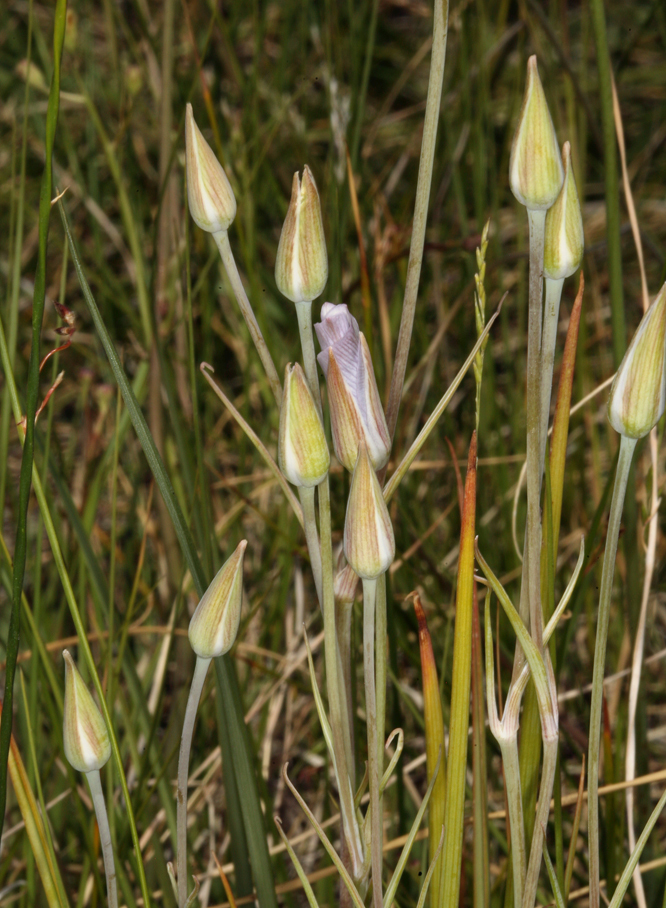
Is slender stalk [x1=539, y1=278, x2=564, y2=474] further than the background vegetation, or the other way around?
the background vegetation

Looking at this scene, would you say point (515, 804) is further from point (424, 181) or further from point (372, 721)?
point (424, 181)

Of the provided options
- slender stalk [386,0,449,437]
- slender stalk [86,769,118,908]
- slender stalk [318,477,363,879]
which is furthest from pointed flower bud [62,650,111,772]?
slender stalk [386,0,449,437]

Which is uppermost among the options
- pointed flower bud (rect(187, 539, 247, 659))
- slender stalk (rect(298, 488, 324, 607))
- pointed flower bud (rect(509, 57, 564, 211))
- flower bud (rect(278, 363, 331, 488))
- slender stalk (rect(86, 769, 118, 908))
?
pointed flower bud (rect(509, 57, 564, 211))

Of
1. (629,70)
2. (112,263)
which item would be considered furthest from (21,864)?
(629,70)

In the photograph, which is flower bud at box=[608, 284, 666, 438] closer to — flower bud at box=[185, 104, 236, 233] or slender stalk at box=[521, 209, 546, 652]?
slender stalk at box=[521, 209, 546, 652]

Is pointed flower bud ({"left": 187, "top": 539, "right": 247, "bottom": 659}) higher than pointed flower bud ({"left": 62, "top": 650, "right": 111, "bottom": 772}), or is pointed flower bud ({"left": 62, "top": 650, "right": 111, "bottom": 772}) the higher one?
pointed flower bud ({"left": 187, "top": 539, "right": 247, "bottom": 659})

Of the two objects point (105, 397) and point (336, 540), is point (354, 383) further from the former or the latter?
point (336, 540)
